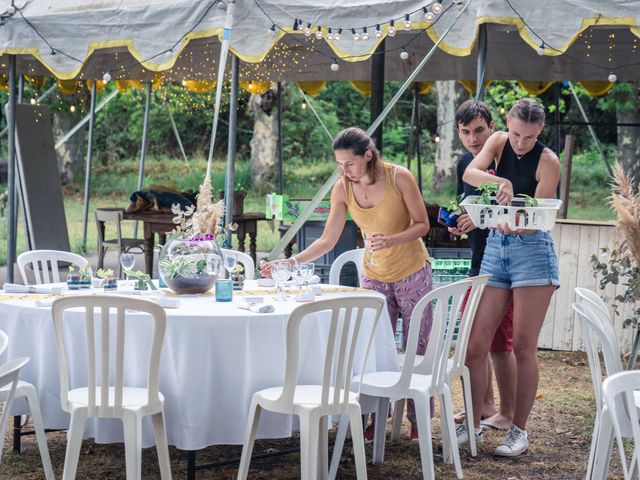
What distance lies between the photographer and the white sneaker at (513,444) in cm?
489

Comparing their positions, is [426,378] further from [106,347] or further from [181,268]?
[106,347]

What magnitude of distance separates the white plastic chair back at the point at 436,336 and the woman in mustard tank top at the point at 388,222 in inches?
16.8

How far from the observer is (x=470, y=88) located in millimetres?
10875

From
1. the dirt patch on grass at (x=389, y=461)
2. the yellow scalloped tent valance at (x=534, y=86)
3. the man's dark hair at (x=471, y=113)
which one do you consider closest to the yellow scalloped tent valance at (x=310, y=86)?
the yellow scalloped tent valance at (x=534, y=86)

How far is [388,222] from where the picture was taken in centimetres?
489

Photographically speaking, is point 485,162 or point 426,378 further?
point 485,162

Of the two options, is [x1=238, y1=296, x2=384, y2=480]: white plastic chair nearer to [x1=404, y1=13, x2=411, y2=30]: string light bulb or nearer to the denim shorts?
the denim shorts

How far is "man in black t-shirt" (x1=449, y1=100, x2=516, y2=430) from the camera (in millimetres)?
4977

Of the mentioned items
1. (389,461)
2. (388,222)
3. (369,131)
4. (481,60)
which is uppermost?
(481,60)

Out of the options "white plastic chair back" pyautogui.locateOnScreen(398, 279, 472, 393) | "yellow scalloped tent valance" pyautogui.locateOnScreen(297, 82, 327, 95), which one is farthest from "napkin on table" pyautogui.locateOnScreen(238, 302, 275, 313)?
"yellow scalloped tent valance" pyautogui.locateOnScreen(297, 82, 327, 95)

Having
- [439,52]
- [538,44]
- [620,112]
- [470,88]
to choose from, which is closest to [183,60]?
[439,52]

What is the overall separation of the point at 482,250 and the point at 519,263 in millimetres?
477

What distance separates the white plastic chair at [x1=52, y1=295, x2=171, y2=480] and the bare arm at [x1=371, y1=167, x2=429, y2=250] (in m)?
1.29

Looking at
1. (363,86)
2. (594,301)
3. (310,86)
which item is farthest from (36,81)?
(594,301)
